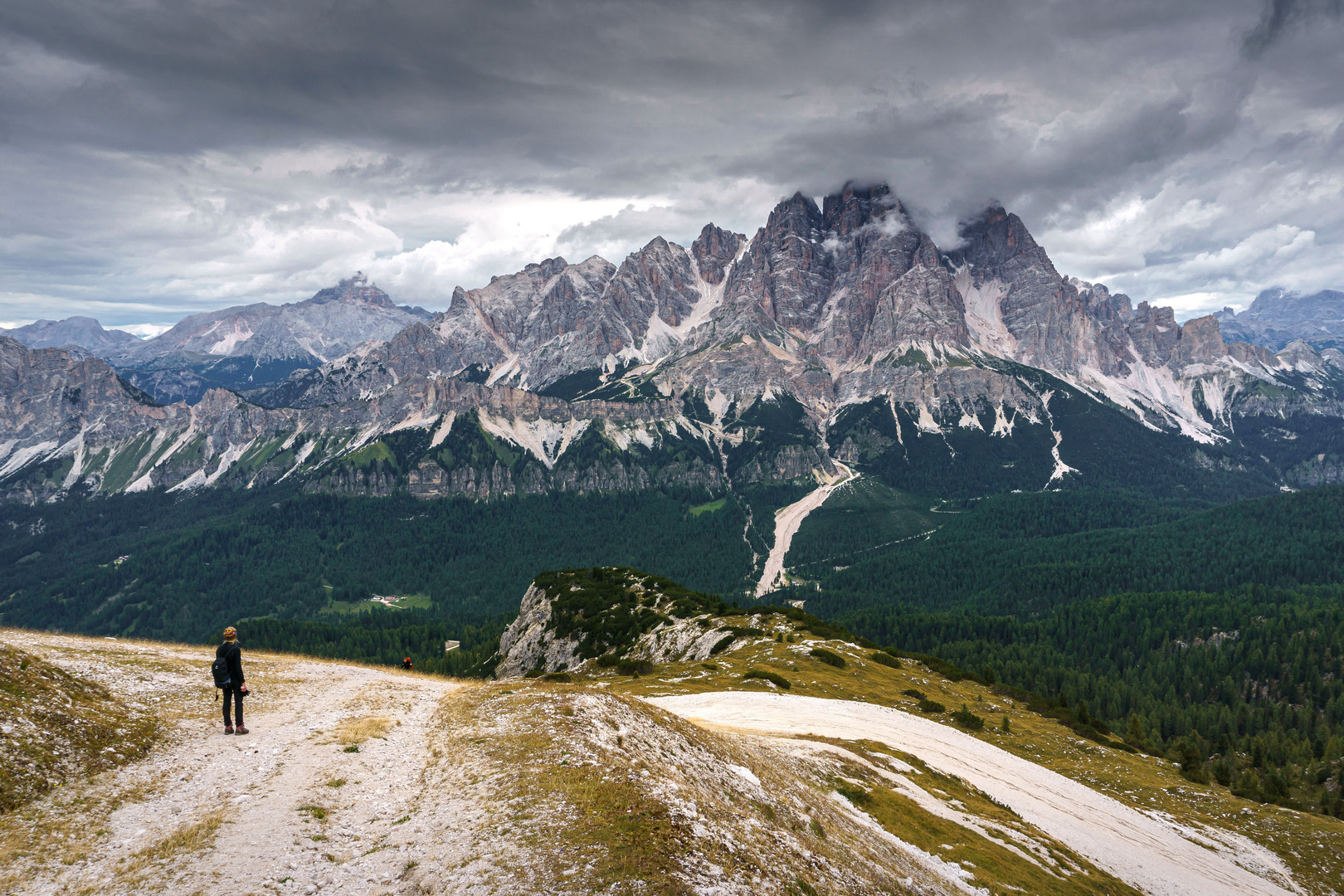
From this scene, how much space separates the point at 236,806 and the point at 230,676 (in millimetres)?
8534

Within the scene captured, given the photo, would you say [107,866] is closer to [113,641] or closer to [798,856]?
[798,856]

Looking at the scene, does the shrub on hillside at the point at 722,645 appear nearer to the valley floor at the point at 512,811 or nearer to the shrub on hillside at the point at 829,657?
the shrub on hillside at the point at 829,657

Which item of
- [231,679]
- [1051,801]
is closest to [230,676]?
[231,679]

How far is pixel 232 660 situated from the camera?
25.1 m

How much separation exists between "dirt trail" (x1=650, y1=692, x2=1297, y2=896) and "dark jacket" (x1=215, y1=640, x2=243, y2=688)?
29155 millimetres

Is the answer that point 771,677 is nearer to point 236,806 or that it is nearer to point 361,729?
point 361,729

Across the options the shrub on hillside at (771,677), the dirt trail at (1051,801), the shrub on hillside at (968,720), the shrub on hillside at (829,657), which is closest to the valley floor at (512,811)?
the dirt trail at (1051,801)

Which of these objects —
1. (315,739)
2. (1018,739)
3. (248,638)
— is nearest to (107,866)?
(315,739)

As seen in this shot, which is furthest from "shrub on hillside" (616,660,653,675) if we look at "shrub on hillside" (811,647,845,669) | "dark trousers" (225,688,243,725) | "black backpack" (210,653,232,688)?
"black backpack" (210,653,232,688)

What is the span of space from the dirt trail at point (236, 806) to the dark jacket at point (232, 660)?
199 centimetres

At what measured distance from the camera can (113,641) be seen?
3831 centimetres

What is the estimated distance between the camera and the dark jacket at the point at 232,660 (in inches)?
989

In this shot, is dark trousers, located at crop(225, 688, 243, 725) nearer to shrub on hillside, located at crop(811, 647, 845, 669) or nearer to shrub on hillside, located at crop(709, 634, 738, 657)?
shrub on hillside, located at crop(709, 634, 738, 657)

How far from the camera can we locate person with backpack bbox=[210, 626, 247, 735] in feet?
82.3
